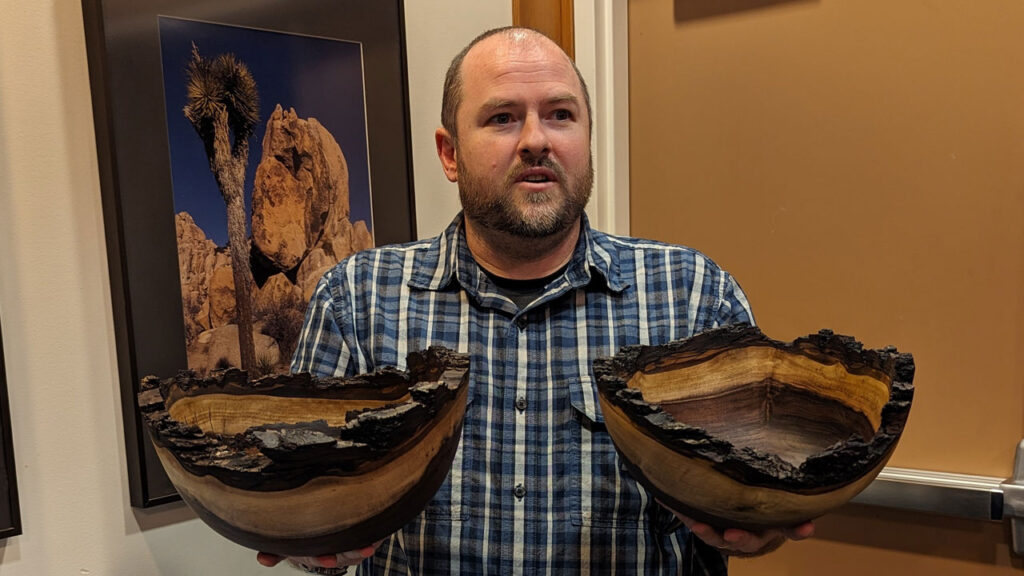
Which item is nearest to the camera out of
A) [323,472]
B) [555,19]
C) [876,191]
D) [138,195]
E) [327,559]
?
[323,472]

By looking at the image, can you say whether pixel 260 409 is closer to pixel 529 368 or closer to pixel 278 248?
pixel 529 368

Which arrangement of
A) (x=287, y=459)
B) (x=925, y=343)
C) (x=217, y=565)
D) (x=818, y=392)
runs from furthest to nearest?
(x=925, y=343) < (x=217, y=565) < (x=818, y=392) < (x=287, y=459)

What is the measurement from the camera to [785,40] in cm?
159

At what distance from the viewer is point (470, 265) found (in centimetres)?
118

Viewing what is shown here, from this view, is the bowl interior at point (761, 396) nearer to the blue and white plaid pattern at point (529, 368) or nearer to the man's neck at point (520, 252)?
the blue and white plaid pattern at point (529, 368)

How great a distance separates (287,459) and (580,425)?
0.53 metres

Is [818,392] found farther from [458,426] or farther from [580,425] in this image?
[458,426]

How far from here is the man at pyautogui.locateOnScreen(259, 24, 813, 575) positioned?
104 centimetres

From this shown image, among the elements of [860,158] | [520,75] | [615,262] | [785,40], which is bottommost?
[615,262]

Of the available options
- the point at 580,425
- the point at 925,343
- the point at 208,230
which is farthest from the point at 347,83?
the point at 925,343

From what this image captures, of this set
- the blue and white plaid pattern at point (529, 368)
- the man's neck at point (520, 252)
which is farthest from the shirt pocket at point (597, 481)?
the man's neck at point (520, 252)

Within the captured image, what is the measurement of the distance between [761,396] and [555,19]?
118cm

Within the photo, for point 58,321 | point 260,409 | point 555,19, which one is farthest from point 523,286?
point 555,19

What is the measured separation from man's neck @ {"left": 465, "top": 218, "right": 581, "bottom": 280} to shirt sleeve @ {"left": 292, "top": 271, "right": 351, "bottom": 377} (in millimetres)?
247
